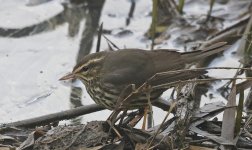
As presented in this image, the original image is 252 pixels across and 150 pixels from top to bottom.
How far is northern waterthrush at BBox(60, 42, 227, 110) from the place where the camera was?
17.5 feet

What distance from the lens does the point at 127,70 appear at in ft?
17.7

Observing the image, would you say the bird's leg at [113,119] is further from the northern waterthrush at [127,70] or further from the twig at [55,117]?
the twig at [55,117]

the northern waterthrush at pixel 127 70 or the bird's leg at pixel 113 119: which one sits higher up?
the northern waterthrush at pixel 127 70

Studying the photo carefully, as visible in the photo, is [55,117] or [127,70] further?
[55,117]

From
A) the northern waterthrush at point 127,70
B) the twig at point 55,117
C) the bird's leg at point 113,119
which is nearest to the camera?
the bird's leg at point 113,119

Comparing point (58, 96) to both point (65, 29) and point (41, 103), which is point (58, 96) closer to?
point (41, 103)

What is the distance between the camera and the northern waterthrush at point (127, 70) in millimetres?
5336

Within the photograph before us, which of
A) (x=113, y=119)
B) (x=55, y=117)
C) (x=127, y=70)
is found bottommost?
(x=55, y=117)

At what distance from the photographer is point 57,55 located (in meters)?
7.20

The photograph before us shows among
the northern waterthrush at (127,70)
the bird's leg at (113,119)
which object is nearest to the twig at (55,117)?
the northern waterthrush at (127,70)

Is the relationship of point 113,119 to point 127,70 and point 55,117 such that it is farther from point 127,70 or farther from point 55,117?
point 55,117

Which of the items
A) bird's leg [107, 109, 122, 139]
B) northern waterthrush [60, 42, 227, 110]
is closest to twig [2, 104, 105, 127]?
northern waterthrush [60, 42, 227, 110]

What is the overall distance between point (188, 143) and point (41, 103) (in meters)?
1.69

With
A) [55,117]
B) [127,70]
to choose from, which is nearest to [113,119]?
[127,70]
